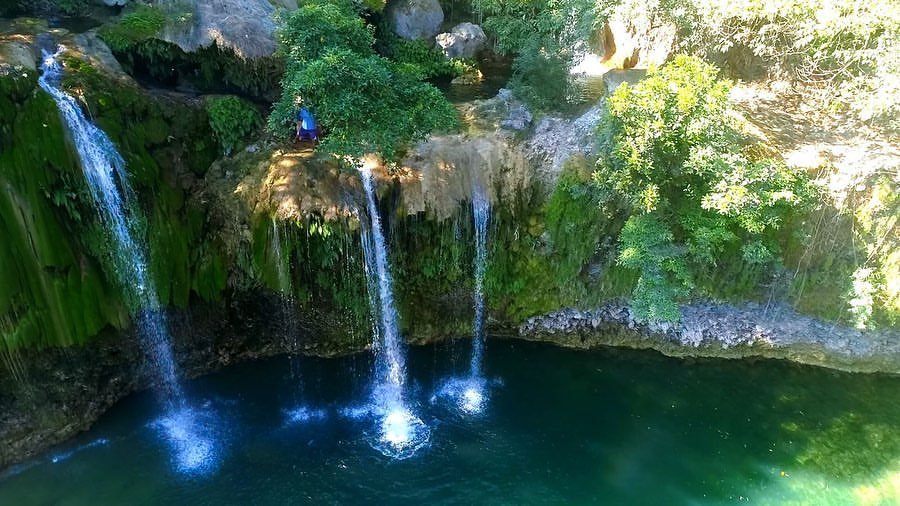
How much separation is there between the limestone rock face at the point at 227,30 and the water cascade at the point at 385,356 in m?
4.92

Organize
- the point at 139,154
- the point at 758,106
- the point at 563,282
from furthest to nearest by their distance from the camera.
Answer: the point at 758,106 < the point at 563,282 < the point at 139,154

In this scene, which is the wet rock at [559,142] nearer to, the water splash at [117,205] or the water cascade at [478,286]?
the water cascade at [478,286]

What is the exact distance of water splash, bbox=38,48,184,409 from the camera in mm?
10672

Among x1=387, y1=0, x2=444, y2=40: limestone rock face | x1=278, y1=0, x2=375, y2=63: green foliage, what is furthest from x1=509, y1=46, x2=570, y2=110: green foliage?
x1=387, y1=0, x2=444, y2=40: limestone rock face

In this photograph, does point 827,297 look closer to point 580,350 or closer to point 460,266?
point 580,350

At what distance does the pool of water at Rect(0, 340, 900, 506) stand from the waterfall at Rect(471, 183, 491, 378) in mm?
347

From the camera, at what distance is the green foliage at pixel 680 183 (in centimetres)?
1084

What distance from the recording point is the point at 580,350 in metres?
14.3

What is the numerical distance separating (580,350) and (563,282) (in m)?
1.95

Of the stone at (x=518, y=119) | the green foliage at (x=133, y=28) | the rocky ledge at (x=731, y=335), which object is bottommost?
the rocky ledge at (x=731, y=335)

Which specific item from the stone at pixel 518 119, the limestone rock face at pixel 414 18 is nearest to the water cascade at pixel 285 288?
the stone at pixel 518 119

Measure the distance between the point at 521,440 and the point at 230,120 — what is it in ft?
32.6

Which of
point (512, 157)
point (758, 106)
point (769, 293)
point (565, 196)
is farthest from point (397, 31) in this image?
point (769, 293)

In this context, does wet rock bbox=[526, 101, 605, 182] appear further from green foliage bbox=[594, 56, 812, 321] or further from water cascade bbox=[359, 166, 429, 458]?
water cascade bbox=[359, 166, 429, 458]
